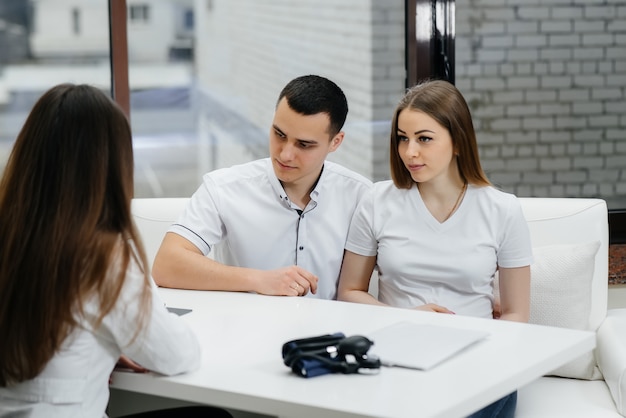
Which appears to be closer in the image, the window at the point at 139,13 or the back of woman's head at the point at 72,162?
the back of woman's head at the point at 72,162

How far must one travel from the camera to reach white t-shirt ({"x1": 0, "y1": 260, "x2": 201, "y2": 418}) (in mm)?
1710

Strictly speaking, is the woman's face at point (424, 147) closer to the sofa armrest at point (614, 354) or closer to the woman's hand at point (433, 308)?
the woman's hand at point (433, 308)

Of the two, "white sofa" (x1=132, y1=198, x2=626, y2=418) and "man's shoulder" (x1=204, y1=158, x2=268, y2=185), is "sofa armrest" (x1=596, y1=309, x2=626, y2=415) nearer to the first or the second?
"white sofa" (x1=132, y1=198, x2=626, y2=418)

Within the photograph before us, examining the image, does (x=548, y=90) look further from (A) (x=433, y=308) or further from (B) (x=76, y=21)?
(B) (x=76, y=21)

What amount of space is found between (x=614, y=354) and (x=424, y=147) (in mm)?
764

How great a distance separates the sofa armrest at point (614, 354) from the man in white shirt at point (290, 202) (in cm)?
78

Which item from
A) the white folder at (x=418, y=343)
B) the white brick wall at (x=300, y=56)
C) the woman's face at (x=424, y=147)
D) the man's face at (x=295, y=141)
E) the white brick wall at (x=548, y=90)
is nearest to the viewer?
the white folder at (x=418, y=343)

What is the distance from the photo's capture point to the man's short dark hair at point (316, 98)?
2602mm

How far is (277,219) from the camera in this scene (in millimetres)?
2738

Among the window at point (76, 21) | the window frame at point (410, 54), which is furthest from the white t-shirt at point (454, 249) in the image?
the window at point (76, 21)

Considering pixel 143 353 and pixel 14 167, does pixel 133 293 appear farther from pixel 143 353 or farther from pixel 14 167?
pixel 14 167

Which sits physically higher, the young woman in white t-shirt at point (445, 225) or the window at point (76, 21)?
the window at point (76, 21)

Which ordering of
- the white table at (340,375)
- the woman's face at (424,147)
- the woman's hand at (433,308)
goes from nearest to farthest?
the white table at (340,375), the woman's hand at (433,308), the woman's face at (424,147)

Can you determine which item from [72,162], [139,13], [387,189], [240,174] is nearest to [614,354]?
[387,189]
